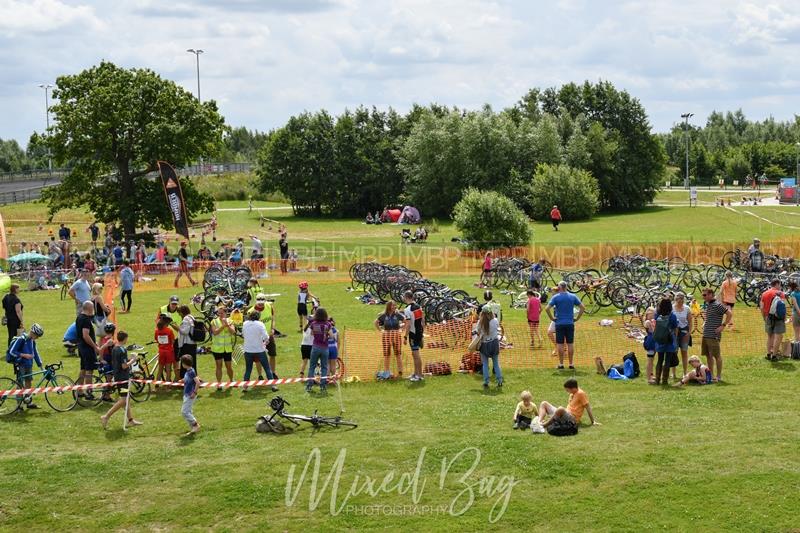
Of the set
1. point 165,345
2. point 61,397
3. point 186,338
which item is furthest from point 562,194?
point 61,397

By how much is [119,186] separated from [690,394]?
3555 cm

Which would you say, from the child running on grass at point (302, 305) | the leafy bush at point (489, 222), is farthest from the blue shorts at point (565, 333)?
the leafy bush at point (489, 222)

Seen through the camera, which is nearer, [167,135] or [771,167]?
[167,135]

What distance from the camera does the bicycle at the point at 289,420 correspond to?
43.7 ft

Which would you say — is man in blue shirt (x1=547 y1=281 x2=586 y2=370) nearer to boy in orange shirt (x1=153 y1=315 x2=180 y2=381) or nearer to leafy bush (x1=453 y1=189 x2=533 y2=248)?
boy in orange shirt (x1=153 y1=315 x2=180 y2=381)

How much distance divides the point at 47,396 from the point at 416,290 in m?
11.1

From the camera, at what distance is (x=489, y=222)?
39.9 metres

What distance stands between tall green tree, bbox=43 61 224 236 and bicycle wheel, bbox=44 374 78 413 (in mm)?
29336

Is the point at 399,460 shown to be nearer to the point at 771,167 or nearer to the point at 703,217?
the point at 703,217

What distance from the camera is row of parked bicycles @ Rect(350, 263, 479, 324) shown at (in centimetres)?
2170

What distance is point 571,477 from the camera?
36.7 ft

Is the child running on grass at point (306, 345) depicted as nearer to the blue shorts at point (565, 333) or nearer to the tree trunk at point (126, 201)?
the blue shorts at point (565, 333)

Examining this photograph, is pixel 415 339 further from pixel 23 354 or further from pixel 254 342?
pixel 23 354

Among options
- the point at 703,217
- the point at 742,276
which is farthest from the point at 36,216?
the point at 742,276
